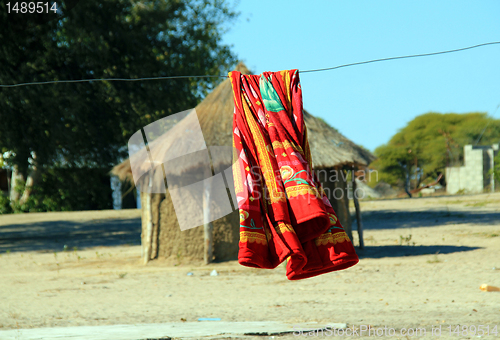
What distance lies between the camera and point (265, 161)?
3023 mm

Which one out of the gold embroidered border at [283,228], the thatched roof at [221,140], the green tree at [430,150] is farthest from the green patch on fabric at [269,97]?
the green tree at [430,150]

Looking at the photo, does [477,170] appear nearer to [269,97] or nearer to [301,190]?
[269,97]

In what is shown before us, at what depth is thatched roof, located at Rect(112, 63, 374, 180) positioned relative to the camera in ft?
29.7

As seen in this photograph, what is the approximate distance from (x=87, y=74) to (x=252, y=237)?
10.9 metres

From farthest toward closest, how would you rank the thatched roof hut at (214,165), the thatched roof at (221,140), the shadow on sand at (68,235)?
the shadow on sand at (68,235) → the thatched roof hut at (214,165) → the thatched roof at (221,140)

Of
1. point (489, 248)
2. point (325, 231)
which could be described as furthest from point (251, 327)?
point (489, 248)

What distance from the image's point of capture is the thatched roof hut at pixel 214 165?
930 cm

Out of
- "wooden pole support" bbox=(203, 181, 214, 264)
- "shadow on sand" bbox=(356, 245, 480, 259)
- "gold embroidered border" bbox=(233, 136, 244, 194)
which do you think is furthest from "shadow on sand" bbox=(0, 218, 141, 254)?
"gold embroidered border" bbox=(233, 136, 244, 194)

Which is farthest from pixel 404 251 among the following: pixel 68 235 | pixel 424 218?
pixel 68 235

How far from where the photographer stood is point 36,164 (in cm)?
1297

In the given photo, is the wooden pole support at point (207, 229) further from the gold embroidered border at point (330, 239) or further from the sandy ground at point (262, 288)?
the gold embroidered border at point (330, 239)

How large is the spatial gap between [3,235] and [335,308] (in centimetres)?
1348

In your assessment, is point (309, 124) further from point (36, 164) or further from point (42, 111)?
point (36, 164)

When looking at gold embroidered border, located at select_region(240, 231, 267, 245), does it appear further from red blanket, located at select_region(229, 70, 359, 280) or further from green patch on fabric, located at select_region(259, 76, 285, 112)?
green patch on fabric, located at select_region(259, 76, 285, 112)
